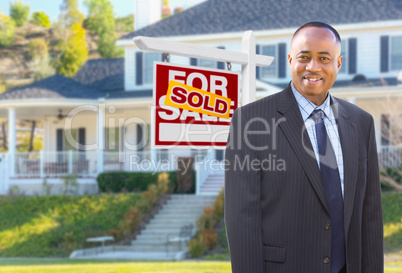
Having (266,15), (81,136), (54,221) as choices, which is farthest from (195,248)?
(81,136)

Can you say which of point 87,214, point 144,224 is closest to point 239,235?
point 144,224

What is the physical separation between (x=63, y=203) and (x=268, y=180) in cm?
1848

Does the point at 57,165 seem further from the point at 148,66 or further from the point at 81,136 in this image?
the point at 148,66

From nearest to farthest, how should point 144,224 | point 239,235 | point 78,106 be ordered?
point 239,235 → point 144,224 → point 78,106

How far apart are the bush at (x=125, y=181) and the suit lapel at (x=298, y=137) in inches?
726

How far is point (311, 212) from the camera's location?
3111mm

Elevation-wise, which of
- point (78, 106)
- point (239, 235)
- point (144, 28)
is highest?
point (144, 28)

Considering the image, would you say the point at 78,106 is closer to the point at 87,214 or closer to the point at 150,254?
the point at 87,214

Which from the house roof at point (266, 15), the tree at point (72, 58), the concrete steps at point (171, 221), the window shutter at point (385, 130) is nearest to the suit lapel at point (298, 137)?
the concrete steps at point (171, 221)

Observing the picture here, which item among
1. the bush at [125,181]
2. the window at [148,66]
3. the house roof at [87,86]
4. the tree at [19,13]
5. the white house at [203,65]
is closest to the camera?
the bush at [125,181]

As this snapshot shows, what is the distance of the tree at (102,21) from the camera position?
67688 millimetres

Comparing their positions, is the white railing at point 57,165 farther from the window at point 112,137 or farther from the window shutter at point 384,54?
the window shutter at point 384,54

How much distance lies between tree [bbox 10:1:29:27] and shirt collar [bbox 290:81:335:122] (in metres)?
79.4

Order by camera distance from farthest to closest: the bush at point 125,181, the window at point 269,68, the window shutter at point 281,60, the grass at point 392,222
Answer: the window at point 269,68, the window shutter at point 281,60, the bush at point 125,181, the grass at point 392,222
